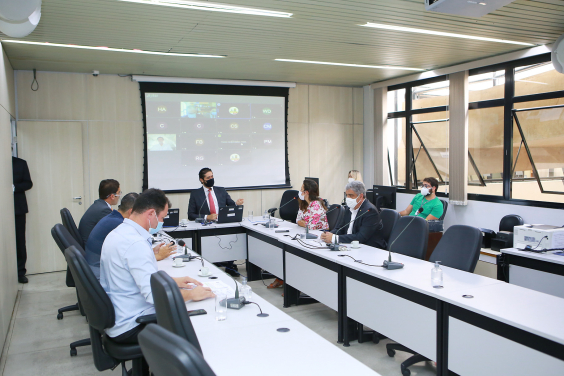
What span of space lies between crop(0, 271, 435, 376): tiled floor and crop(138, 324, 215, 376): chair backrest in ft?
8.00

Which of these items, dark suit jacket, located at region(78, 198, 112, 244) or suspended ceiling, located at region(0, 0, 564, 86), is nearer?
suspended ceiling, located at region(0, 0, 564, 86)

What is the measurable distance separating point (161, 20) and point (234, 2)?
2.90 ft

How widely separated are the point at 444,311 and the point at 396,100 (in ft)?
19.7

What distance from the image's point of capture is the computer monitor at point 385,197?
601 centimetres

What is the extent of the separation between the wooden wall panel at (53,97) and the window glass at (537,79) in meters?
6.34

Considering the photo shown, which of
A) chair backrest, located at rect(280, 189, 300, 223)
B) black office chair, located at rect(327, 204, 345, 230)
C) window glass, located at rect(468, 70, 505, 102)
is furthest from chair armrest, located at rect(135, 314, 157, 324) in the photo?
window glass, located at rect(468, 70, 505, 102)

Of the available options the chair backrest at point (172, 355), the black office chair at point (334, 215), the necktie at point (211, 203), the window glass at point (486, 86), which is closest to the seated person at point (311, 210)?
the black office chair at point (334, 215)

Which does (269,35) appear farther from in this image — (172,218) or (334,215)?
(172,218)

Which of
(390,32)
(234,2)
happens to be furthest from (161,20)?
(390,32)

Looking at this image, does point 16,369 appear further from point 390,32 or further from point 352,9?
point 390,32

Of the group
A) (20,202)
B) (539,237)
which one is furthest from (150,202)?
(20,202)

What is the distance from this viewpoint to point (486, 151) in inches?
254

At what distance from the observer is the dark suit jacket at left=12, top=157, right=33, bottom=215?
18.6ft

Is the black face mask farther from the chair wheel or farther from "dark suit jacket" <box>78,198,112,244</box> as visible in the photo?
the chair wheel
